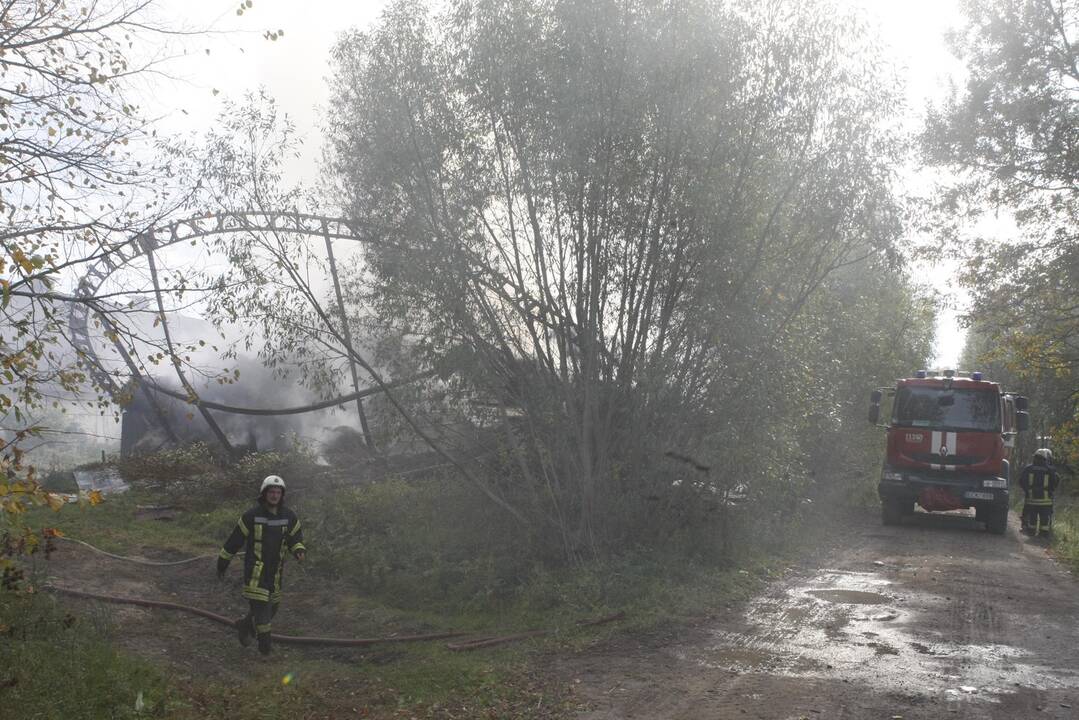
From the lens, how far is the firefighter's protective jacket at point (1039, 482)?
16.4m

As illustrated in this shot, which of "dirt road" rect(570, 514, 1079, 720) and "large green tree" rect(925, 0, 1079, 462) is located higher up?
"large green tree" rect(925, 0, 1079, 462)

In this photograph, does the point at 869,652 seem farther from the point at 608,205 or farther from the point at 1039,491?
the point at 1039,491

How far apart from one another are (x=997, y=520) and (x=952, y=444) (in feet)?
5.67

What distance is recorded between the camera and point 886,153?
1162 cm

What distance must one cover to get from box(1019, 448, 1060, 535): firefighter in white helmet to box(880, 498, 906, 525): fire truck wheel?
2196 mm

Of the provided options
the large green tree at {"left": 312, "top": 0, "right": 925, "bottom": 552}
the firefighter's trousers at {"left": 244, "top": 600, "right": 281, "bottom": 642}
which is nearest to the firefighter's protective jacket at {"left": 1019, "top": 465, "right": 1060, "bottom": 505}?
the large green tree at {"left": 312, "top": 0, "right": 925, "bottom": 552}

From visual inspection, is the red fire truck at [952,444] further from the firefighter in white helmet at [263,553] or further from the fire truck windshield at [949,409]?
the firefighter in white helmet at [263,553]

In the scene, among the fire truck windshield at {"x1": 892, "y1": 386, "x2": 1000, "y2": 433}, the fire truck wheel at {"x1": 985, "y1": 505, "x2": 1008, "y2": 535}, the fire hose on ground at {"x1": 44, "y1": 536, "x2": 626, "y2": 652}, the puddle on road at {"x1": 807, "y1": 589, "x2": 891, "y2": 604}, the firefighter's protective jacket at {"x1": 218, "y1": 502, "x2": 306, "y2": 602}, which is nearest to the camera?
the firefighter's protective jacket at {"x1": 218, "y1": 502, "x2": 306, "y2": 602}

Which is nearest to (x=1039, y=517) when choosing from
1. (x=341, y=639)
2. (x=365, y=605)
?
(x=365, y=605)

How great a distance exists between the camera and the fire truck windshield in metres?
16.7

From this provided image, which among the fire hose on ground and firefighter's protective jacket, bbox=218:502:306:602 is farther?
the fire hose on ground

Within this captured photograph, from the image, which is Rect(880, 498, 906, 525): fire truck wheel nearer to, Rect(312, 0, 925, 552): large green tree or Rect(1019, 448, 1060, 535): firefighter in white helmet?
Rect(1019, 448, 1060, 535): firefighter in white helmet

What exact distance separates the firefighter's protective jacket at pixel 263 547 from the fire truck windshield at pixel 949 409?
12.9 meters

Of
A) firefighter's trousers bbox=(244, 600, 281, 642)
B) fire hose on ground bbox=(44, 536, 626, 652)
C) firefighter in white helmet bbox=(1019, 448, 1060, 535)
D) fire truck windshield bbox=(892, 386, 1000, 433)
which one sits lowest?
fire hose on ground bbox=(44, 536, 626, 652)
